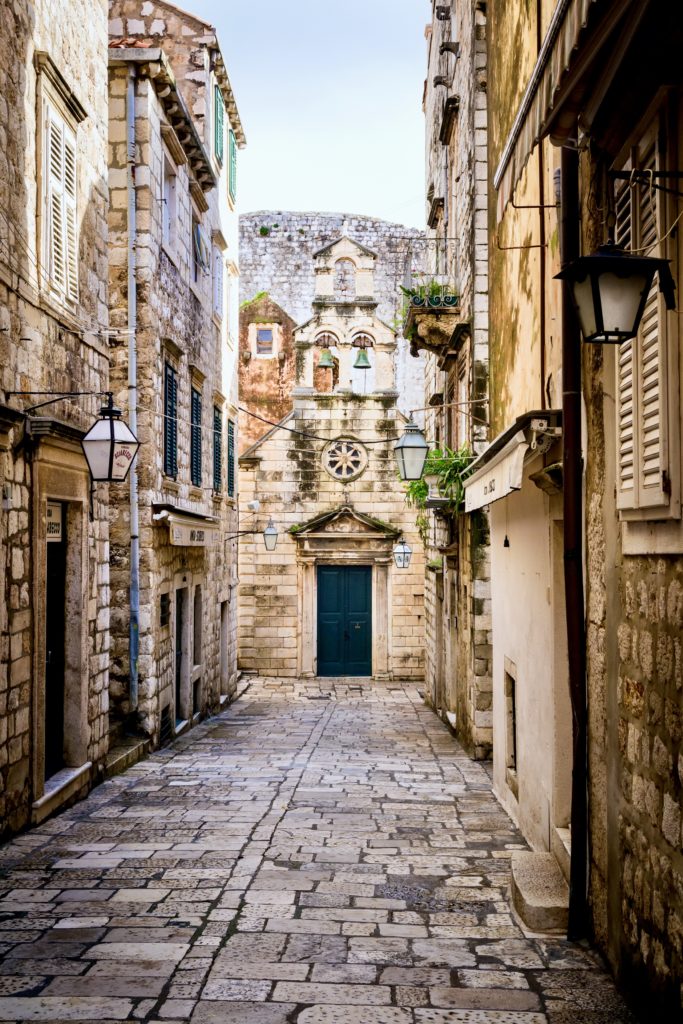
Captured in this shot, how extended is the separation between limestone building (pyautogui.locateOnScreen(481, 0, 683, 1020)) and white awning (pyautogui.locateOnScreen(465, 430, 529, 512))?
0.03 meters

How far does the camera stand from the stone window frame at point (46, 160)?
7.98 meters

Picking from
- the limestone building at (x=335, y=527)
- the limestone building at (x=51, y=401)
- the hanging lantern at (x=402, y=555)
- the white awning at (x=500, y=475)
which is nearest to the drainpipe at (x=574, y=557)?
the white awning at (x=500, y=475)

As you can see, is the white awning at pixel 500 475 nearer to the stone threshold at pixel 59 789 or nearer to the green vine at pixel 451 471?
the green vine at pixel 451 471

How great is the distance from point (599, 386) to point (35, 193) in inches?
204

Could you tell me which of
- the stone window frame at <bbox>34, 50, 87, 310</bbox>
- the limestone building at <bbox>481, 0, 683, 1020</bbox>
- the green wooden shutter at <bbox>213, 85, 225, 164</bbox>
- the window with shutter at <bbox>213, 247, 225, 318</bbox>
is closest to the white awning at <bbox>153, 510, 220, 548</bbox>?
the stone window frame at <bbox>34, 50, 87, 310</bbox>

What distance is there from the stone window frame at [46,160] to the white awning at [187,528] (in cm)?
402

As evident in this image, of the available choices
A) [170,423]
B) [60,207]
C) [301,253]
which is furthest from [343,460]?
[60,207]

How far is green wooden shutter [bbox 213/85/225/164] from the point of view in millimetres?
17459

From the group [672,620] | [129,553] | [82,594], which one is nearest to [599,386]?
[672,620]

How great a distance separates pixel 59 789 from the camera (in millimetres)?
8227

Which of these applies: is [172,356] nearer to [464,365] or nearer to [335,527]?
[464,365]

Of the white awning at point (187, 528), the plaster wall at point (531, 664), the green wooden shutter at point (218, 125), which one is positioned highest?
the green wooden shutter at point (218, 125)

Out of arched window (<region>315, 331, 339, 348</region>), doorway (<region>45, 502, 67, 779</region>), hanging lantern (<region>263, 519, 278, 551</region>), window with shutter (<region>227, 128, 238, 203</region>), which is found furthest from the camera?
arched window (<region>315, 331, 339, 348</region>)

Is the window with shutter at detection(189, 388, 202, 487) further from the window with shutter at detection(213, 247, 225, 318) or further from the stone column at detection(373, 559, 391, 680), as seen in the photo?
the stone column at detection(373, 559, 391, 680)
